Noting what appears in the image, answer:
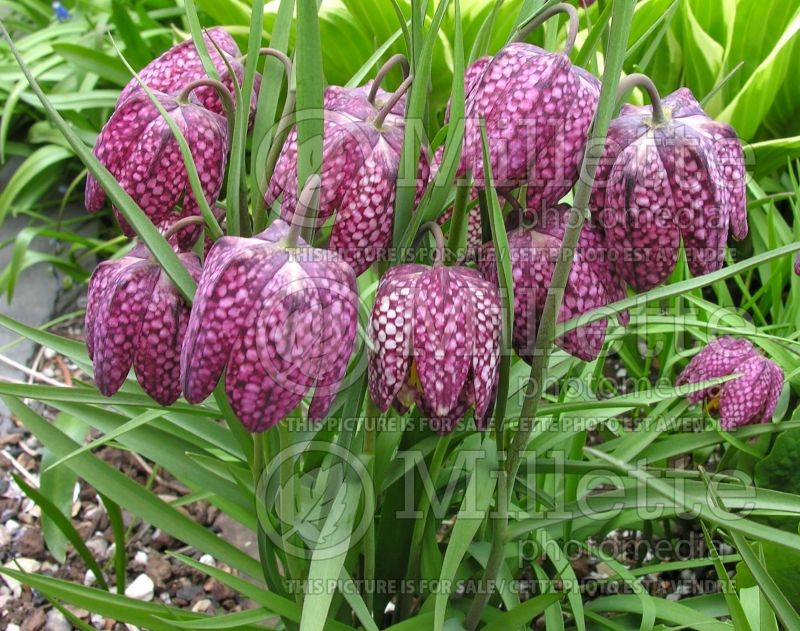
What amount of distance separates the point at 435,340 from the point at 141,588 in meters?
0.94

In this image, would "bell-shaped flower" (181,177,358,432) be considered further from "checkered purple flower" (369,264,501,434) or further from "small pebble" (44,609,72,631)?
"small pebble" (44,609,72,631)

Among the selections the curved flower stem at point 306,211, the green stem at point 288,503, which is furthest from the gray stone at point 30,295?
the curved flower stem at point 306,211

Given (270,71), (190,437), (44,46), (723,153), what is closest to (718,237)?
(723,153)

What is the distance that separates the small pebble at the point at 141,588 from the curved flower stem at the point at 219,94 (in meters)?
0.88

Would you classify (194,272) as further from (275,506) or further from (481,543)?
(481,543)

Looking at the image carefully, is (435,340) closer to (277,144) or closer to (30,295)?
(277,144)

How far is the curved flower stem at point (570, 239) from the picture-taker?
2.17ft

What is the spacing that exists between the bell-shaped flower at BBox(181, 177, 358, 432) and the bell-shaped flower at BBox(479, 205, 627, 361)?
163 mm

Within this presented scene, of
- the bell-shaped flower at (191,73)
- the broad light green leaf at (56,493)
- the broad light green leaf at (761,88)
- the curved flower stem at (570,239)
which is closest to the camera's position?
the curved flower stem at (570,239)

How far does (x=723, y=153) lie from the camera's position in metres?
0.77

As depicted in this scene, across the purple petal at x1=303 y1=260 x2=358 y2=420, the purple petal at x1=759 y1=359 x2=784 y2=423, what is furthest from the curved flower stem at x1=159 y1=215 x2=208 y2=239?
the purple petal at x1=759 y1=359 x2=784 y2=423

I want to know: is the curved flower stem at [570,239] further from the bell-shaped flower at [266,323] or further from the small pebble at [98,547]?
the small pebble at [98,547]

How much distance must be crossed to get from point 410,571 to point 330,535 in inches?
9.1

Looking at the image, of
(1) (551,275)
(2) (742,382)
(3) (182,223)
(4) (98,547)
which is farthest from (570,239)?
(4) (98,547)
